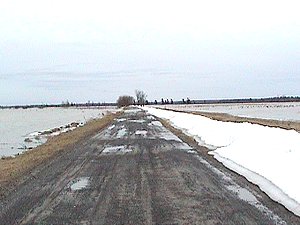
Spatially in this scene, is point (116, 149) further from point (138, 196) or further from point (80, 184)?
point (138, 196)

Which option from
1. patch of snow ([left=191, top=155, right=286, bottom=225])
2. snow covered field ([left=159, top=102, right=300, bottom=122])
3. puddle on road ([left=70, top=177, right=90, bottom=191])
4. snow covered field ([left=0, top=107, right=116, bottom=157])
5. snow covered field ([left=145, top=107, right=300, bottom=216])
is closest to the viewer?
patch of snow ([left=191, top=155, right=286, bottom=225])

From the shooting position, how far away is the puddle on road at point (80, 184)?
10.4 meters

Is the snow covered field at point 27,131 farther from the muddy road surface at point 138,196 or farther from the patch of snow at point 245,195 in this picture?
the patch of snow at point 245,195

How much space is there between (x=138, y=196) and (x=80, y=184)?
225 cm

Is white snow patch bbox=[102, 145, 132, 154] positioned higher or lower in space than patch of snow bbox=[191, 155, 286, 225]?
lower

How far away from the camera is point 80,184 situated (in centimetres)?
1084

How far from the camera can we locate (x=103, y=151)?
18.5 meters

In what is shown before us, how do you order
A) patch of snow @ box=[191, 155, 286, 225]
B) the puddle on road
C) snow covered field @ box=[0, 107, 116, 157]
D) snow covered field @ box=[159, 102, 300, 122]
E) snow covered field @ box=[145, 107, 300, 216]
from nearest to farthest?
patch of snow @ box=[191, 155, 286, 225]
snow covered field @ box=[145, 107, 300, 216]
the puddle on road
snow covered field @ box=[0, 107, 116, 157]
snow covered field @ box=[159, 102, 300, 122]

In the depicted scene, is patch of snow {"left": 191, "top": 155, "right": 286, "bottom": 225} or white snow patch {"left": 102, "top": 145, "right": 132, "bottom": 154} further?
white snow patch {"left": 102, "top": 145, "right": 132, "bottom": 154}

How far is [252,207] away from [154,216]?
184 centimetres

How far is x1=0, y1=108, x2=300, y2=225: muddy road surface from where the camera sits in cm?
741

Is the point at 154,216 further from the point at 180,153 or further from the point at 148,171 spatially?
the point at 180,153

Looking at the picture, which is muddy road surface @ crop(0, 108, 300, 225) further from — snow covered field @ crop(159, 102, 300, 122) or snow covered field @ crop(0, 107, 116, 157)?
snow covered field @ crop(159, 102, 300, 122)

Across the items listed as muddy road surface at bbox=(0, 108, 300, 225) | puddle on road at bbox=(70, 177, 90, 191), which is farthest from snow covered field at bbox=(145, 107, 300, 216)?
puddle on road at bbox=(70, 177, 90, 191)
